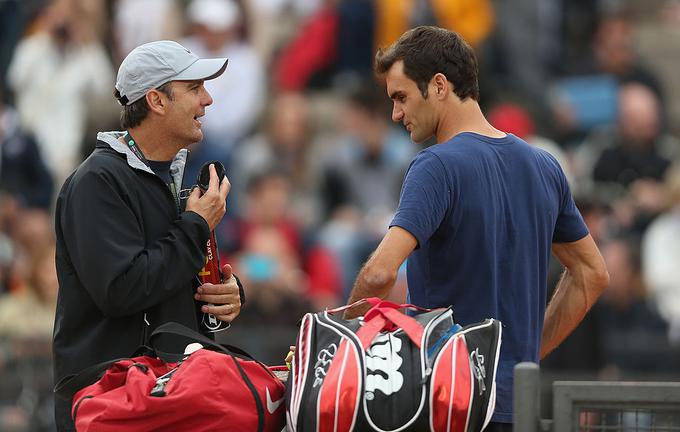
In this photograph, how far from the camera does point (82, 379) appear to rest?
192 inches

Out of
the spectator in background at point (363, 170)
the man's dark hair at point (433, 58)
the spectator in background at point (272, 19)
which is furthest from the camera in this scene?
the spectator in background at point (272, 19)

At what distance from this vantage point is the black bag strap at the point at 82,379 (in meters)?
4.86

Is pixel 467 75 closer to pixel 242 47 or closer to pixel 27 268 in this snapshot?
pixel 27 268

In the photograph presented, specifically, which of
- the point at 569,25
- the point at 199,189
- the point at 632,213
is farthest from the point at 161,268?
the point at 569,25

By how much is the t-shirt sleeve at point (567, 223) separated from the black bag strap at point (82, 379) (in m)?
1.59

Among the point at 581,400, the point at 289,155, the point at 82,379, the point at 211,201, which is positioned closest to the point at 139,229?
the point at 211,201

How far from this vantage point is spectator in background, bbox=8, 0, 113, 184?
524 inches

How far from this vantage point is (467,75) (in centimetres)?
509

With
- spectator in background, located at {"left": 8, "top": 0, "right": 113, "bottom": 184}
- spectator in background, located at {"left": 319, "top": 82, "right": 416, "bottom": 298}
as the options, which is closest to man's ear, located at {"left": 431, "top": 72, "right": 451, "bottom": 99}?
spectator in background, located at {"left": 319, "top": 82, "right": 416, "bottom": 298}

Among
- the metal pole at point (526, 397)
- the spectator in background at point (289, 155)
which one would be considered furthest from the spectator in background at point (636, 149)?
the metal pole at point (526, 397)

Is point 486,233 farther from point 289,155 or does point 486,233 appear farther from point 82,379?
point 289,155

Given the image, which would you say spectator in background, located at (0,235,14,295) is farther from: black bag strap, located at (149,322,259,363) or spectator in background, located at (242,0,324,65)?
black bag strap, located at (149,322,259,363)

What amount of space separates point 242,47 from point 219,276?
8306 mm

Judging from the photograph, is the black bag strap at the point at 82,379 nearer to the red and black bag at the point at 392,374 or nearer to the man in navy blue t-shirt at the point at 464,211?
the red and black bag at the point at 392,374
